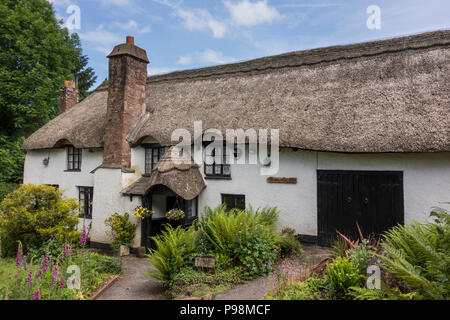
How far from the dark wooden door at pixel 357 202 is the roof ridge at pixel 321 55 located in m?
4.85

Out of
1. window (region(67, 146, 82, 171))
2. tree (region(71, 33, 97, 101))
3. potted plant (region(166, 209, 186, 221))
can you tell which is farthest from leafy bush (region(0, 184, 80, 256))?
tree (region(71, 33, 97, 101))

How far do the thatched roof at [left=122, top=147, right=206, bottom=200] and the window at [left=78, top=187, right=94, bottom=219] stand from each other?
10.6ft

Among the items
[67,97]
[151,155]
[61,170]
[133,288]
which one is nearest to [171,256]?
[133,288]

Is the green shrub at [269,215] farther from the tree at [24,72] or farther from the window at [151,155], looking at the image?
the tree at [24,72]

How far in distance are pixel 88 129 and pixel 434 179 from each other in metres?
12.4

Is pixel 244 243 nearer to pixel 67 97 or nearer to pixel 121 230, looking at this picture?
pixel 121 230

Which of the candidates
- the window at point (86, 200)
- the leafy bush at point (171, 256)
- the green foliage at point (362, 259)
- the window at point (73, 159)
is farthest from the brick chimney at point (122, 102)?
the green foliage at point (362, 259)

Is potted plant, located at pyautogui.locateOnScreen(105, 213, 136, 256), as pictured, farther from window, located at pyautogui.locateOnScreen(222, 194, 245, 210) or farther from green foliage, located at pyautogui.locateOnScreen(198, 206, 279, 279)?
green foliage, located at pyautogui.locateOnScreen(198, 206, 279, 279)

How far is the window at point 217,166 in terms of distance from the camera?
1011 cm

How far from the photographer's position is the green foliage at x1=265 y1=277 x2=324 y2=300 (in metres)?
4.56

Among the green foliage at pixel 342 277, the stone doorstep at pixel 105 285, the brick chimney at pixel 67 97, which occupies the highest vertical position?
the brick chimney at pixel 67 97

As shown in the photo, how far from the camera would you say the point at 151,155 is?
11359 millimetres

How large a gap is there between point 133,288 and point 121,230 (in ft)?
11.2

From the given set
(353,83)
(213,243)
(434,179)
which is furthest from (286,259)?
(353,83)
